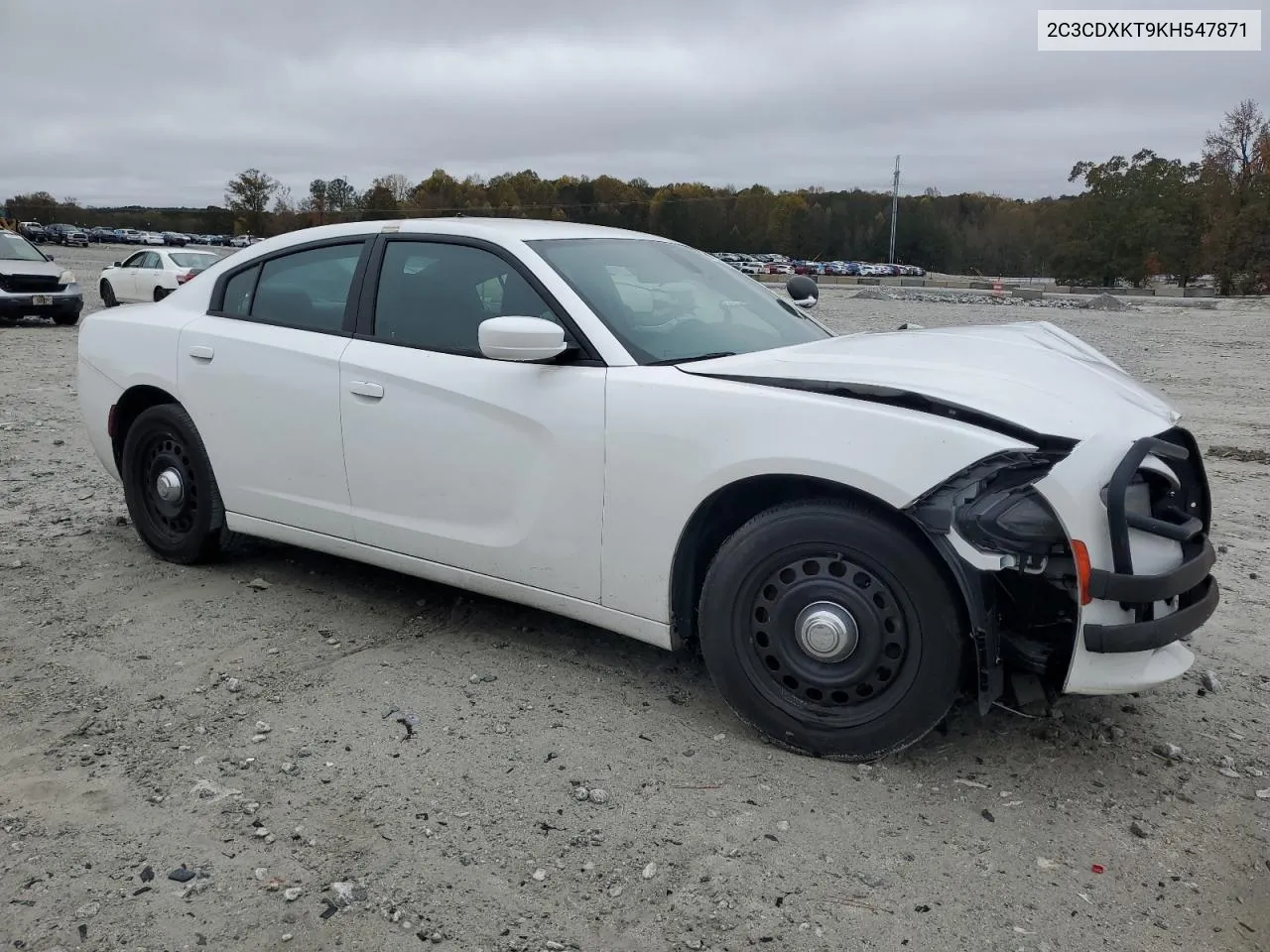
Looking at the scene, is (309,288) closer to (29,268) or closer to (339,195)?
(29,268)

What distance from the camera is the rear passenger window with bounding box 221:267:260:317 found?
4.67m

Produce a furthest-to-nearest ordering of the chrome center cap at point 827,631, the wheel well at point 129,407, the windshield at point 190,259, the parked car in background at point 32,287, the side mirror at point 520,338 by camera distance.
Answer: the windshield at point 190,259, the parked car in background at point 32,287, the wheel well at point 129,407, the side mirror at point 520,338, the chrome center cap at point 827,631

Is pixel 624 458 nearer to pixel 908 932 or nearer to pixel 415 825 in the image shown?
pixel 415 825

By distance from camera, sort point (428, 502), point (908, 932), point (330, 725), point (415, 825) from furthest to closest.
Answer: point (428, 502), point (330, 725), point (415, 825), point (908, 932)

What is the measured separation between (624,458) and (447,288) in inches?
45.5

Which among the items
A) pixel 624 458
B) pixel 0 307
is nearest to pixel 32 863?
pixel 624 458

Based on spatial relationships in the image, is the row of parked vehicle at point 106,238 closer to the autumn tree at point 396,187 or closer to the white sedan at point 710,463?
the autumn tree at point 396,187

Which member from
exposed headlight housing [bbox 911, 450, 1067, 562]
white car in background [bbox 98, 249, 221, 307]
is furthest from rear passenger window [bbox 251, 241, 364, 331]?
white car in background [bbox 98, 249, 221, 307]

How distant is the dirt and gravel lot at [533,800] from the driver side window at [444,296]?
3.92 ft

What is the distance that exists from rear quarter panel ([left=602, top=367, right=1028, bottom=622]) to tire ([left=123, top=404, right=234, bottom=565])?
2.26m

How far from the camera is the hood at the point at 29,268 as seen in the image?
701 inches

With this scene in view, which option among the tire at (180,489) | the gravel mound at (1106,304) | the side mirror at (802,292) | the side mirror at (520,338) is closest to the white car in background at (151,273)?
the tire at (180,489)

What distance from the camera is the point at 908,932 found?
7.97ft

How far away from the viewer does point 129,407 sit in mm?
5047
